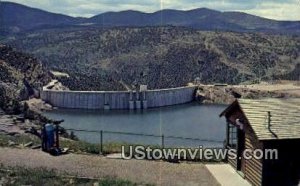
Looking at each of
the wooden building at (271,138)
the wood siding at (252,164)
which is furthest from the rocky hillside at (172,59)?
the wood siding at (252,164)

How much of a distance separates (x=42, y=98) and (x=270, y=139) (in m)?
75.8

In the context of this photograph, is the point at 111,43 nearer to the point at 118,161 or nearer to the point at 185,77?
the point at 185,77

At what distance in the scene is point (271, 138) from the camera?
18812 millimetres

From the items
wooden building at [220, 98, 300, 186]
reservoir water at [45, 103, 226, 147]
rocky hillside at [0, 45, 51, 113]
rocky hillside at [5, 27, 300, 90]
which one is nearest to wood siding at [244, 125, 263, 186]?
wooden building at [220, 98, 300, 186]

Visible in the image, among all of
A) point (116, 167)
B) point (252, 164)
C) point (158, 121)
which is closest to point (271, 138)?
point (252, 164)

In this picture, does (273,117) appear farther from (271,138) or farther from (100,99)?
(100,99)

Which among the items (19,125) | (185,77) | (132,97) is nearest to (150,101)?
(132,97)

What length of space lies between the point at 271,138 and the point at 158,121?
59.4 metres

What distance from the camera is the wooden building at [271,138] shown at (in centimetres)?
1905

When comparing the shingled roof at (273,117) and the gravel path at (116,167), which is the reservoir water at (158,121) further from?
the shingled roof at (273,117)

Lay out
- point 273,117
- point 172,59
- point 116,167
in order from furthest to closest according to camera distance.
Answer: point 172,59 → point 116,167 → point 273,117

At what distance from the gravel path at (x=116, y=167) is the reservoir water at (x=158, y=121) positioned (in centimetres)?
3449

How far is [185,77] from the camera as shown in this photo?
12388 centimetres

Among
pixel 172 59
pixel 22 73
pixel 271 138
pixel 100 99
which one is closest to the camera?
pixel 271 138
